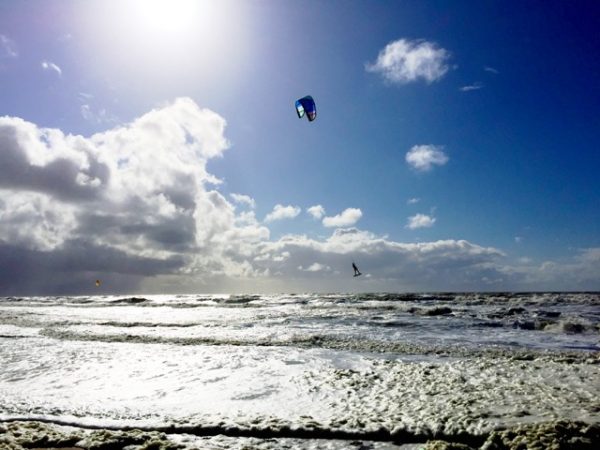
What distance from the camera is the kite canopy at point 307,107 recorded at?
59.7 ft

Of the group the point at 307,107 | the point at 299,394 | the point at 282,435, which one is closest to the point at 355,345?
the point at 299,394

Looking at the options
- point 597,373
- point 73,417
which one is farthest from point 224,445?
point 597,373

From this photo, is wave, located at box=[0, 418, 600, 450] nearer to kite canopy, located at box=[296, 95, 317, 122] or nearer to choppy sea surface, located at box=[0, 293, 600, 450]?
choppy sea surface, located at box=[0, 293, 600, 450]

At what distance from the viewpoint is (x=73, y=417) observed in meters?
5.10

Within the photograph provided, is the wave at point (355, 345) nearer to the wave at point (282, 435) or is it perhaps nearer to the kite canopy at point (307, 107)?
the wave at point (282, 435)

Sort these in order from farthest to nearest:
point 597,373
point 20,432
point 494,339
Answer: point 494,339
point 597,373
point 20,432

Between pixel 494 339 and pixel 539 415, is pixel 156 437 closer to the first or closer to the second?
pixel 539 415

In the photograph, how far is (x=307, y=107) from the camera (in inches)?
727

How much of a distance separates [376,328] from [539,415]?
10.4m

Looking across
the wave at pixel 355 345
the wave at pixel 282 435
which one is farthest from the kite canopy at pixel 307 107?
the wave at pixel 282 435

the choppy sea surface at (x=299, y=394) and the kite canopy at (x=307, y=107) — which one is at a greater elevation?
the kite canopy at (x=307, y=107)

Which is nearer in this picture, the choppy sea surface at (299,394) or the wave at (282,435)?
the wave at (282,435)

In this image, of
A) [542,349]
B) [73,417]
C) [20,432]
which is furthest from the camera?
[542,349]

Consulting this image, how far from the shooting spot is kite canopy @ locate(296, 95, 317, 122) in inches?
716
